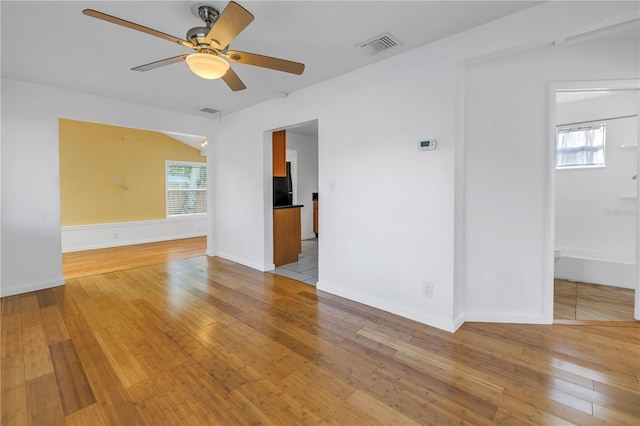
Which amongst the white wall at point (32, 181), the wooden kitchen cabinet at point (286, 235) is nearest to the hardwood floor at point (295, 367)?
the white wall at point (32, 181)

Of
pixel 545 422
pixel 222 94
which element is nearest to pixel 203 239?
pixel 222 94

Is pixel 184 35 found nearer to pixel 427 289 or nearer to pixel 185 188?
pixel 427 289

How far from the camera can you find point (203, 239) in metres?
7.43

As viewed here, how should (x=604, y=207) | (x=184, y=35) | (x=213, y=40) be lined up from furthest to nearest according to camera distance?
1. (x=604, y=207)
2. (x=184, y=35)
3. (x=213, y=40)

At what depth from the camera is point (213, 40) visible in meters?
1.79

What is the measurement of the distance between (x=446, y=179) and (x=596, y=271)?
2.81 m

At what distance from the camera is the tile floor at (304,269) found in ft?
13.1

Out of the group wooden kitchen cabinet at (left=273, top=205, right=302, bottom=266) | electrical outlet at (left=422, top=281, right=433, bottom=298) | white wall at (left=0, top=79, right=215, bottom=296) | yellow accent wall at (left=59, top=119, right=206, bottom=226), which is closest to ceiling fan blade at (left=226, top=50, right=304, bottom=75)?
electrical outlet at (left=422, top=281, right=433, bottom=298)

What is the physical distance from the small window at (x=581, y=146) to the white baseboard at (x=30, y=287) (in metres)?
7.09

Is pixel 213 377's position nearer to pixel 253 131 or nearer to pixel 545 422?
pixel 545 422

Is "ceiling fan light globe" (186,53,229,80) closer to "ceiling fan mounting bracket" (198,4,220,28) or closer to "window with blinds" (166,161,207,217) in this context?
"ceiling fan mounting bracket" (198,4,220,28)

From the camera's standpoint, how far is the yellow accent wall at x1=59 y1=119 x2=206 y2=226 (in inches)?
225

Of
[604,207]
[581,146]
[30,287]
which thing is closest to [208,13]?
[30,287]

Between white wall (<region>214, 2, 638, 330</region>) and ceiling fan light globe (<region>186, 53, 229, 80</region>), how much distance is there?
5.24 feet
